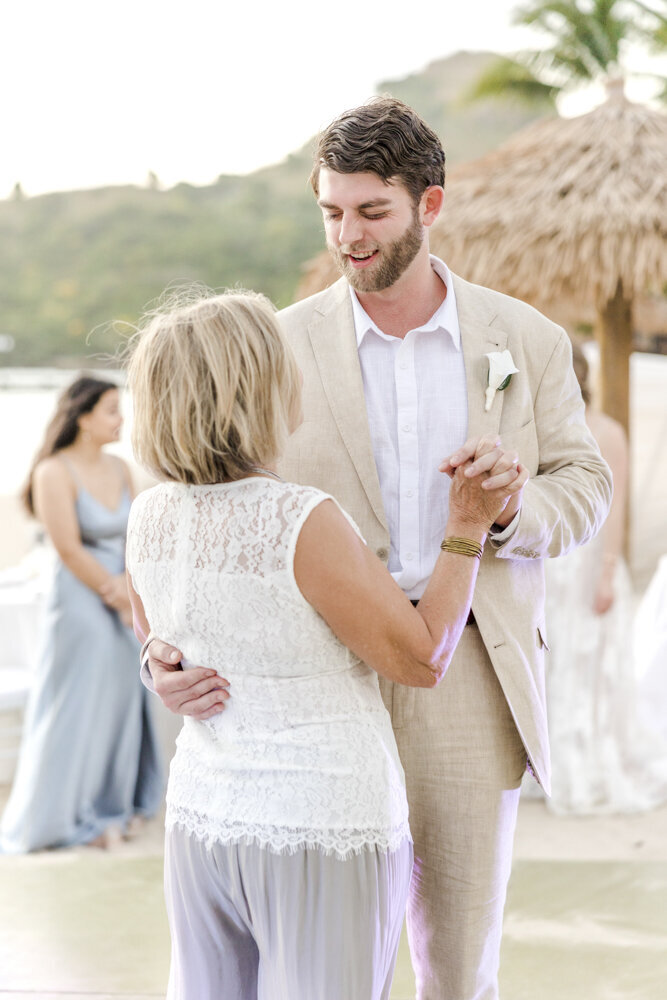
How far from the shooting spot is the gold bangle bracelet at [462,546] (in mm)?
1809

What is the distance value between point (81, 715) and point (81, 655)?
0.27m

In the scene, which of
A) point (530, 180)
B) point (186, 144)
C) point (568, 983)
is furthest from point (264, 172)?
point (568, 983)

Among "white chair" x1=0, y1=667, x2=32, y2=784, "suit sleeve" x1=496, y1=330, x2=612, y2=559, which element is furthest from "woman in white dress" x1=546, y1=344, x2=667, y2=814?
"suit sleeve" x1=496, y1=330, x2=612, y2=559

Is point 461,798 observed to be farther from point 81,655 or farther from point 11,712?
point 11,712

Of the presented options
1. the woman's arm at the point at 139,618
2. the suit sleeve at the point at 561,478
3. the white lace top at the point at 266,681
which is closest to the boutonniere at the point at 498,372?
the suit sleeve at the point at 561,478

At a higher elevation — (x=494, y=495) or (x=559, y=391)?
Answer: (x=559, y=391)

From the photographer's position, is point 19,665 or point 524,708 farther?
point 19,665

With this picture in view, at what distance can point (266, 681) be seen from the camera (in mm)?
1689

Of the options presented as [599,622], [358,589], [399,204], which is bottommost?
[599,622]

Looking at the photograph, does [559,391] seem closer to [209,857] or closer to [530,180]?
[209,857]

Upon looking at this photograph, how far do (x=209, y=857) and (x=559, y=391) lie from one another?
1.10 meters

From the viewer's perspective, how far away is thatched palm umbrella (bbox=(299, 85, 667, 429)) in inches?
242

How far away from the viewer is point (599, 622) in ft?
16.8

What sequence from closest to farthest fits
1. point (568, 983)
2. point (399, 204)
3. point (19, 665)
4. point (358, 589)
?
point (358, 589) < point (399, 204) < point (568, 983) < point (19, 665)
